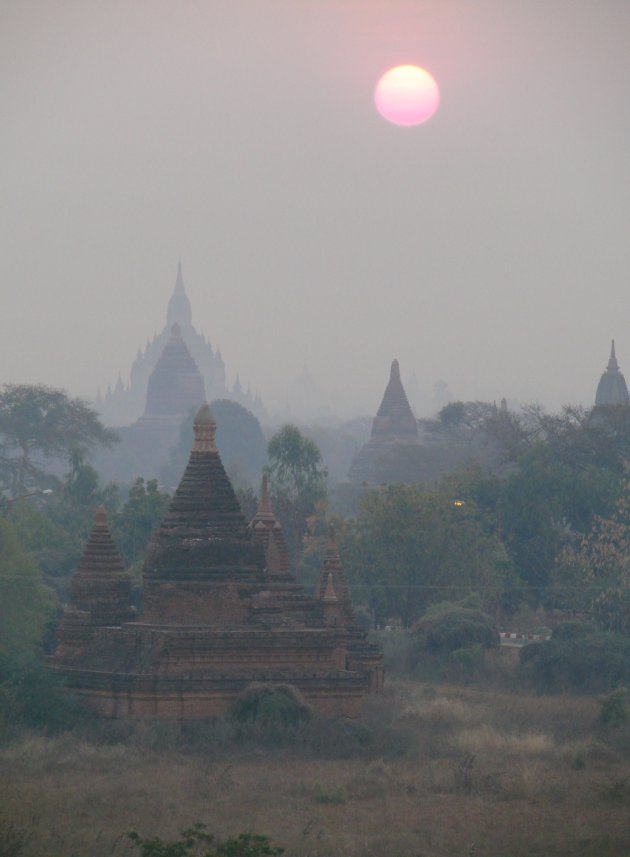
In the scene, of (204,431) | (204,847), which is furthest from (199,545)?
(204,847)

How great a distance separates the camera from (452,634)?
61969 millimetres

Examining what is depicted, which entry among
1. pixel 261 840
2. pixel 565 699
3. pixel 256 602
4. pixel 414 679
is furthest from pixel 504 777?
pixel 414 679

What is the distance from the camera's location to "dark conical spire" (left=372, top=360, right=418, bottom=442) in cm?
14725

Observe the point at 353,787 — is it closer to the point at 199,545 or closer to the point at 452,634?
the point at 199,545

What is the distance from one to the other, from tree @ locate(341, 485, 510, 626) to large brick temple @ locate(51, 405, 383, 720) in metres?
22.0

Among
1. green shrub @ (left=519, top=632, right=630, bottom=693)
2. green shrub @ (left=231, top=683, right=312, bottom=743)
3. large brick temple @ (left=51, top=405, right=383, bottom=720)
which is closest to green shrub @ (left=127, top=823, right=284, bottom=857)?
green shrub @ (left=231, top=683, right=312, bottom=743)

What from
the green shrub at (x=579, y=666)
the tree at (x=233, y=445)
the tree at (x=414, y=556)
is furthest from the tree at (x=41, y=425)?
the green shrub at (x=579, y=666)

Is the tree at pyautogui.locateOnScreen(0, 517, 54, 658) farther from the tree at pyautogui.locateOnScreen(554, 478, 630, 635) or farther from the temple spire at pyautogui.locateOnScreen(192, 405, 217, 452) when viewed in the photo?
the tree at pyautogui.locateOnScreen(554, 478, 630, 635)

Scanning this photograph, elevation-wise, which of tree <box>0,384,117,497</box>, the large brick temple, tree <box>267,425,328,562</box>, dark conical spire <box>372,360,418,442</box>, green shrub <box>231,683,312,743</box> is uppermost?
dark conical spire <box>372,360,418,442</box>

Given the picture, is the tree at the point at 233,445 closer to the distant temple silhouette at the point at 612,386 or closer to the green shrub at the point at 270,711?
the distant temple silhouette at the point at 612,386

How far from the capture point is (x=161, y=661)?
4491 cm

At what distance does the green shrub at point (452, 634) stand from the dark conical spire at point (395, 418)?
272 ft

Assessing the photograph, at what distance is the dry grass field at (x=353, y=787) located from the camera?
35.6 meters

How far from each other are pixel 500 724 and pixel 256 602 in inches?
232
